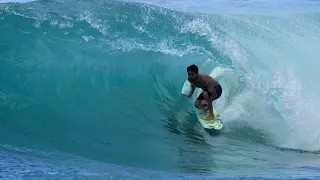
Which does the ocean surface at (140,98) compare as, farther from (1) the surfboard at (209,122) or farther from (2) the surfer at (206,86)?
(2) the surfer at (206,86)

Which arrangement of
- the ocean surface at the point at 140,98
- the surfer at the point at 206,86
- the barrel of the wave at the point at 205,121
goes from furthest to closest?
the barrel of the wave at the point at 205,121 < the surfer at the point at 206,86 < the ocean surface at the point at 140,98

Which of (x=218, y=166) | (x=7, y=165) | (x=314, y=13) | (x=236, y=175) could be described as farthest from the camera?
(x=314, y=13)

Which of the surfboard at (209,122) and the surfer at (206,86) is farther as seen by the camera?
the surfboard at (209,122)

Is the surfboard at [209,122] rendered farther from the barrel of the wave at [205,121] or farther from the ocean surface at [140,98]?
Result: the ocean surface at [140,98]

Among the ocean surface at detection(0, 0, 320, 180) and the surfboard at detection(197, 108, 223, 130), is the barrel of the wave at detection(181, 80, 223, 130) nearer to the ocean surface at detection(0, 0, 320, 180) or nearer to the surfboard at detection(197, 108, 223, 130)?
the surfboard at detection(197, 108, 223, 130)

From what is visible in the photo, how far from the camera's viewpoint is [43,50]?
32.2ft

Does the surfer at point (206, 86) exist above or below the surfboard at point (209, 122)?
above

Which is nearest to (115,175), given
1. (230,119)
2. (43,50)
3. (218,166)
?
(218,166)

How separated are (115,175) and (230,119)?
4.43 m

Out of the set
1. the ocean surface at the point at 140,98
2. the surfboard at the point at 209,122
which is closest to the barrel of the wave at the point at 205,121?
the surfboard at the point at 209,122

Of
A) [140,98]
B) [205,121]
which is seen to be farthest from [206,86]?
[140,98]

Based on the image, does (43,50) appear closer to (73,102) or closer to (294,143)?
(73,102)

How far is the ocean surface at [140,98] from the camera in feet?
20.0

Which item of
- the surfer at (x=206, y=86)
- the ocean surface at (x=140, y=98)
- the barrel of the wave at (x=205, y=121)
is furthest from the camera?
the barrel of the wave at (x=205, y=121)
